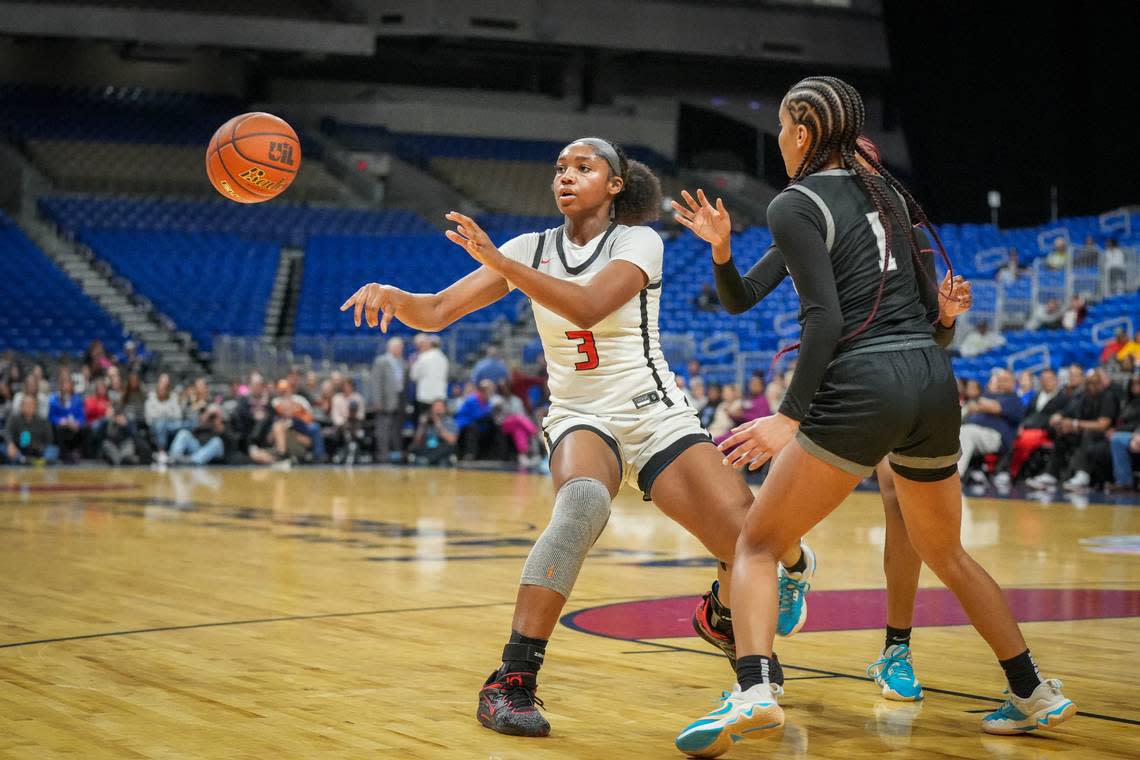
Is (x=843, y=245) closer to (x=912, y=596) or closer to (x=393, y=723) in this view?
(x=912, y=596)

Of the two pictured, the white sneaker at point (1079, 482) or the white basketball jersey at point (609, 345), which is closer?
the white basketball jersey at point (609, 345)

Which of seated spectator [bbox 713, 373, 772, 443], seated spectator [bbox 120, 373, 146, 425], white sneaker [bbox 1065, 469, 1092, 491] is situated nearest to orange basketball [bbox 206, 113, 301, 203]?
white sneaker [bbox 1065, 469, 1092, 491]

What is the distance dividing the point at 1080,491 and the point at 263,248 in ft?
62.2

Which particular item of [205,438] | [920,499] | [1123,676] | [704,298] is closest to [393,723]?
[920,499]

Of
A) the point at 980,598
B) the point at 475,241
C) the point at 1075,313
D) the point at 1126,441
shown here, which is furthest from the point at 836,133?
the point at 1075,313

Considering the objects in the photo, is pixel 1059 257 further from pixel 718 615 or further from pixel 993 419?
pixel 718 615

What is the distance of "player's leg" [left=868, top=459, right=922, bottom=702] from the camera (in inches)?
172

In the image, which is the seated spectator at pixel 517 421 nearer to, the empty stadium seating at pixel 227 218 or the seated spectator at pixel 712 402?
the seated spectator at pixel 712 402

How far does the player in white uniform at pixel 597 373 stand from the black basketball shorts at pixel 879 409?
0.66 meters

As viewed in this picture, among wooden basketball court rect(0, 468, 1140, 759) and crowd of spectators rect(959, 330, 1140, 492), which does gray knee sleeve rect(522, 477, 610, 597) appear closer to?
wooden basketball court rect(0, 468, 1140, 759)

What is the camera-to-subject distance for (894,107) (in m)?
34.8

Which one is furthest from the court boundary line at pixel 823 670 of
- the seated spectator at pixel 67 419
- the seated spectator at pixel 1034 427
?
the seated spectator at pixel 67 419

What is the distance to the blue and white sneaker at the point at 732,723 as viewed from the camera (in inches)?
135

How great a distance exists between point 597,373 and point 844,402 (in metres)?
1.04
